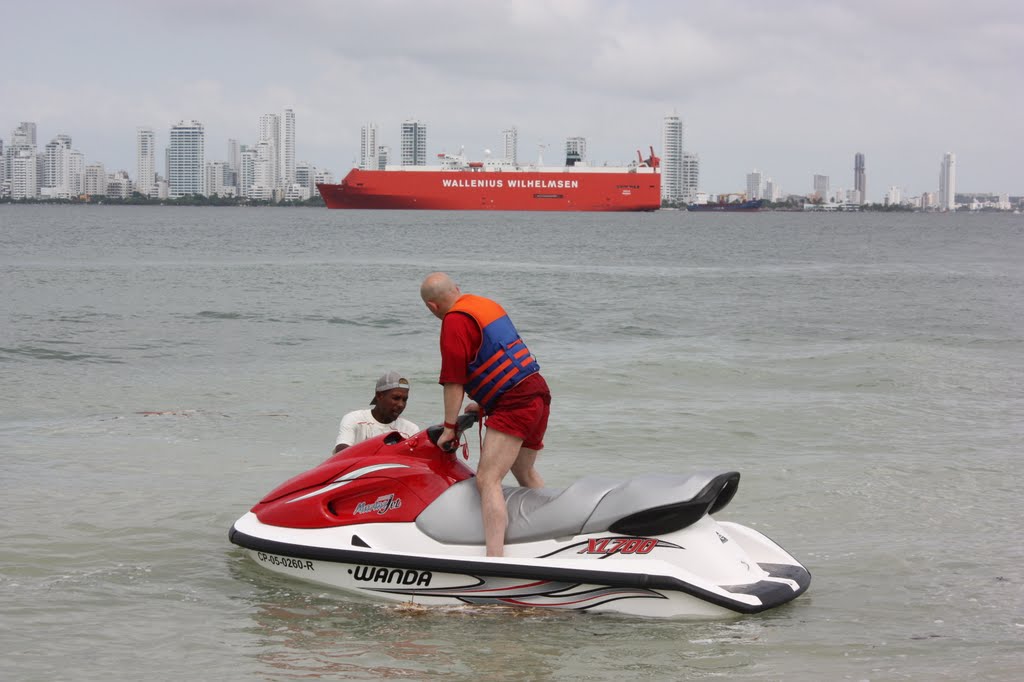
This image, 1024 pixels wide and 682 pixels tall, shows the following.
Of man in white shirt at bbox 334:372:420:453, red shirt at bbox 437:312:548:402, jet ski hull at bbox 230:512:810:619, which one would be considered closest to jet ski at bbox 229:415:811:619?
jet ski hull at bbox 230:512:810:619

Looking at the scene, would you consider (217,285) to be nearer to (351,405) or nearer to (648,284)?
(648,284)

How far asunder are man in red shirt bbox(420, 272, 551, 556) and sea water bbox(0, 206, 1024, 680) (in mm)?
619

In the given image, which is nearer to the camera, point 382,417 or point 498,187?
point 382,417

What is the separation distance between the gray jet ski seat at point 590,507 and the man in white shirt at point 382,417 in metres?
0.85

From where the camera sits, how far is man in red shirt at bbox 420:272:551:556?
5289mm

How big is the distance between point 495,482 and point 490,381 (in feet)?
1.57

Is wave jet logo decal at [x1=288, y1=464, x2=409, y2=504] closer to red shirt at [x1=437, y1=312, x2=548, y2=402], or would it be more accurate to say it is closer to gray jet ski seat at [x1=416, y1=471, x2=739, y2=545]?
gray jet ski seat at [x1=416, y1=471, x2=739, y2=545]

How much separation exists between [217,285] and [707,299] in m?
12.8

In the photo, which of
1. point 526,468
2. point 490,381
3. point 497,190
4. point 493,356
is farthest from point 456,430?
point 497,190

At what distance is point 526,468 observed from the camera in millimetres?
5816

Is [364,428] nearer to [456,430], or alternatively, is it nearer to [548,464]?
[456,430]

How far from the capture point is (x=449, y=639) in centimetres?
528

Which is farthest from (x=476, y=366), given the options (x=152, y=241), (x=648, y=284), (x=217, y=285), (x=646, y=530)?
(x=152, y=241)

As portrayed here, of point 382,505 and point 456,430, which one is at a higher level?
point 456,430
